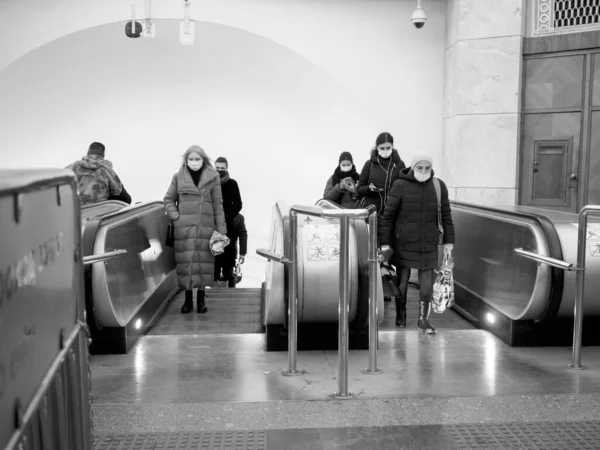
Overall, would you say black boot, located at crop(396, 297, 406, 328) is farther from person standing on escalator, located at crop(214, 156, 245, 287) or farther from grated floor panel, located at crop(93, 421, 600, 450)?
person standing on escalator, located at crop(214, 156, 245, 287)

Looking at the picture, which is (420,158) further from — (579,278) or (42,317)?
(42,317)

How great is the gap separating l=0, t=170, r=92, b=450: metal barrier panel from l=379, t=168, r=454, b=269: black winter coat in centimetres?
365

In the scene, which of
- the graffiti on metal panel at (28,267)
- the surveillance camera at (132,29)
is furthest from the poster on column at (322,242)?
the surveillance camera at (132,29)

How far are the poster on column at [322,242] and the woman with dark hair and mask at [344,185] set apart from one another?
2132 mm

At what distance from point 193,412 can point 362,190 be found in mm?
3646

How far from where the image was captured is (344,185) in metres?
7.20

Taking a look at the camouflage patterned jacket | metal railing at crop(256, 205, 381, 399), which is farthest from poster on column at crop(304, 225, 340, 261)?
the camouflage patterned jacket

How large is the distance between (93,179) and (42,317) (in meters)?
5.07

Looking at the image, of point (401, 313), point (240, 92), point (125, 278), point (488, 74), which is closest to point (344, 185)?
point (401, 313)

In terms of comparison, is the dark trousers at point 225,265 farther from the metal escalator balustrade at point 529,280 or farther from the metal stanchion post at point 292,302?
the metal stanchion post at point 292,302

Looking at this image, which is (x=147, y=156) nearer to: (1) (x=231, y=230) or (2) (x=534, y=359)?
(1) (x=231, y=230)

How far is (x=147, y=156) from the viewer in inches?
478

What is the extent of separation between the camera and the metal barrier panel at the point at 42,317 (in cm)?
138

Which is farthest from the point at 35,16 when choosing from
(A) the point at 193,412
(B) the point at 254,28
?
(A) the point at 193,412
